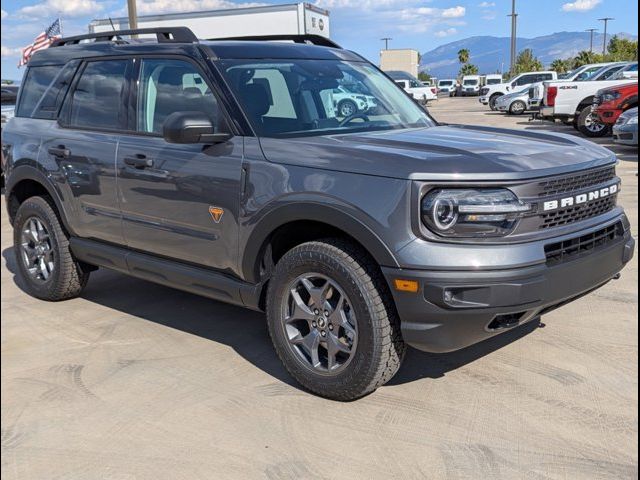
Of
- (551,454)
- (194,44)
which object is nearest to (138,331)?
(194,44)

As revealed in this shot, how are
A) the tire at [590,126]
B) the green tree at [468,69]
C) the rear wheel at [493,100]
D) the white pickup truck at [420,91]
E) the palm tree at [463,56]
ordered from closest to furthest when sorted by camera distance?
the tire at [590,126] < the rear wheel at [493,100] < the white pickup truck at [420,91] < the green tree at [468,69] < the palm tree at [463,56]

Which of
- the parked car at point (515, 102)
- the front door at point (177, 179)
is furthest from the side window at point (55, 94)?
the parked car at point (515, 102)

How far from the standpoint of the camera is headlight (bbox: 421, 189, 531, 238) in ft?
9.80

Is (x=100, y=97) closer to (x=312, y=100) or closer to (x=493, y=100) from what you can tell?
(x=312, y=100)

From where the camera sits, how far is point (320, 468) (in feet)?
9.57

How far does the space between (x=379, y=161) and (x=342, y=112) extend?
3.55 ft

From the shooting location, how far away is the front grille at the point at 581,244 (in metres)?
3.14

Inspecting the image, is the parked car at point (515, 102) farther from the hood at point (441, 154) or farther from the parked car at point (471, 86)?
the parked car at point (471, 86)

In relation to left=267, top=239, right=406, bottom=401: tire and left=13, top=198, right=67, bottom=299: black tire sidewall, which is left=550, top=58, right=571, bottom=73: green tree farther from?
left=267, top=239, right=406, bottom=401: tire

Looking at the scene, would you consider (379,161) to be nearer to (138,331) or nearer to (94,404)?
(94,404)

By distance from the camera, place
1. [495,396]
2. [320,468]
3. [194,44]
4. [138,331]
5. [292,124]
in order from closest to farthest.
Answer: [320,468] → [495,396] → [292,124] → [194,44] → [138,331]

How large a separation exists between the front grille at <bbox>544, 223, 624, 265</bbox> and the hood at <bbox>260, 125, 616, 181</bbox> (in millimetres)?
334

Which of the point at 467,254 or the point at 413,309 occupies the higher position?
the point at 467,254

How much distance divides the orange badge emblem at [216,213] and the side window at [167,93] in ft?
1.69
